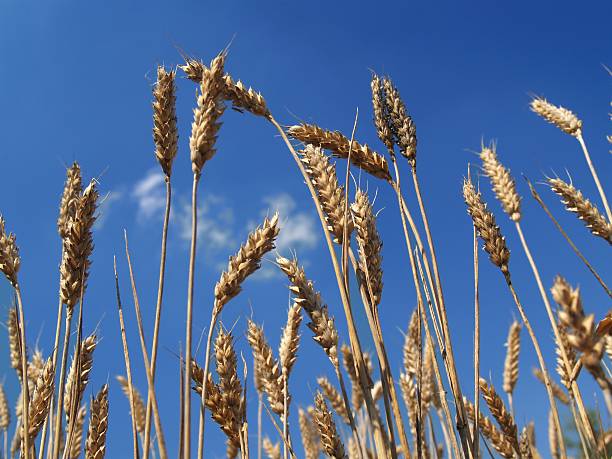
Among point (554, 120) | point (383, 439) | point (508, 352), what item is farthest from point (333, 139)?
point (508, 352)

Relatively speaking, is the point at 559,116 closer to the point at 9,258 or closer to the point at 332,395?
the point at 332,395

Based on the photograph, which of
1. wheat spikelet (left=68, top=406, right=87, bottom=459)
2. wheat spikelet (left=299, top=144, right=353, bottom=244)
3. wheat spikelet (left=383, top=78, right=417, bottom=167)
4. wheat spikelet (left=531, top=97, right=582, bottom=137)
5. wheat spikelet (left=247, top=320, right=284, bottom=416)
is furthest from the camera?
wheat spikelet (left=531, top=97, right=582, bottom=137)

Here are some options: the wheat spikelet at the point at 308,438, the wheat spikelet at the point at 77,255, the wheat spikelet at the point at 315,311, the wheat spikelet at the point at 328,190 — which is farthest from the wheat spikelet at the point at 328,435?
the wheat spikelet at the point at 308,438

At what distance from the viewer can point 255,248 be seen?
2.04m

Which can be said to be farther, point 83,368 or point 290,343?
point 290,343

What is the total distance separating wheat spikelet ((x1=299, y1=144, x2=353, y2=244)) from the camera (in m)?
2.02

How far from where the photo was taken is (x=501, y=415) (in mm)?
3088

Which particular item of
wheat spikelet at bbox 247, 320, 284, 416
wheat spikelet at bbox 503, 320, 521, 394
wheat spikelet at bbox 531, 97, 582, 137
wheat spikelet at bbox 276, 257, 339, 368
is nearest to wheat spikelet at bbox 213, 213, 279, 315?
wheat spikelet at bbox 276, 257, 339, 368

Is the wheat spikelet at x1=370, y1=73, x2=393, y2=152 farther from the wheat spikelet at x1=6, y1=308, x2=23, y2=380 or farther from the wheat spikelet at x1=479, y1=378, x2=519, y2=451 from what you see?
the wheat spikelet at x1=6, y1=308, x2=23, y2=380

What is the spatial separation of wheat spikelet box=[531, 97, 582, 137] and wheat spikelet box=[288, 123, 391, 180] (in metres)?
2.56

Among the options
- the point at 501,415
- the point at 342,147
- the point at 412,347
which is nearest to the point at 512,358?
the point at 412,347

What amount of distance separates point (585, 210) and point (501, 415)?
1.22 meters

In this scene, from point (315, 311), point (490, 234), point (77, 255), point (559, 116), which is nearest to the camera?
point (315, 311)

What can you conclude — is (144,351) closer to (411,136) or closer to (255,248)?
(255,248)
